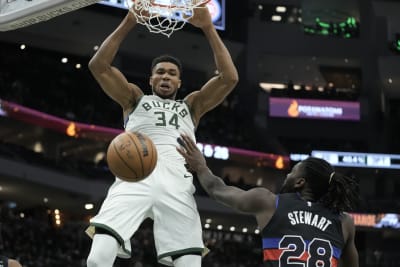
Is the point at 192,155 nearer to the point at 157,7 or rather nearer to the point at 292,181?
the point at 292,181

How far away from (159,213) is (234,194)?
113 centimetres

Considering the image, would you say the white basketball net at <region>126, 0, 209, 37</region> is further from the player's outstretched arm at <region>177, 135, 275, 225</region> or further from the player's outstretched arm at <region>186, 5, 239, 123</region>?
the player's outstretched arm at <region>177, 135, 275, 225</region>

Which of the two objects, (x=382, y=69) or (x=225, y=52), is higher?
(x=382, y=69)

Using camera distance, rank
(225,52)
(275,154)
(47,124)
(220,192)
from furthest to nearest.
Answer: (275,154) → (47,124) → (225,52) → (220,192)

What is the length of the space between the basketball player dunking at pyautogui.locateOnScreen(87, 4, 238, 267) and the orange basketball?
39cm

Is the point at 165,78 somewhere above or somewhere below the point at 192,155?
above

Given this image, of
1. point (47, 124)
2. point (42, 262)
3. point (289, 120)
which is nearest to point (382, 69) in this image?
point (289, 120)

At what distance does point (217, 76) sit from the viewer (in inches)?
221

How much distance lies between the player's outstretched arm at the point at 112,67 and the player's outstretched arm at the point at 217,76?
1.50 feet

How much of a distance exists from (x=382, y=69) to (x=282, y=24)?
441 cm

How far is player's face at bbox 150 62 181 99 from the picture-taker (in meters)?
5.51

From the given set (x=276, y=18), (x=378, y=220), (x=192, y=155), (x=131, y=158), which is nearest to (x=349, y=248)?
(x=192, y=155)

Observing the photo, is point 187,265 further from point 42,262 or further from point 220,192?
point 42,262

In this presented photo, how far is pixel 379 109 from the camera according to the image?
32375mm
